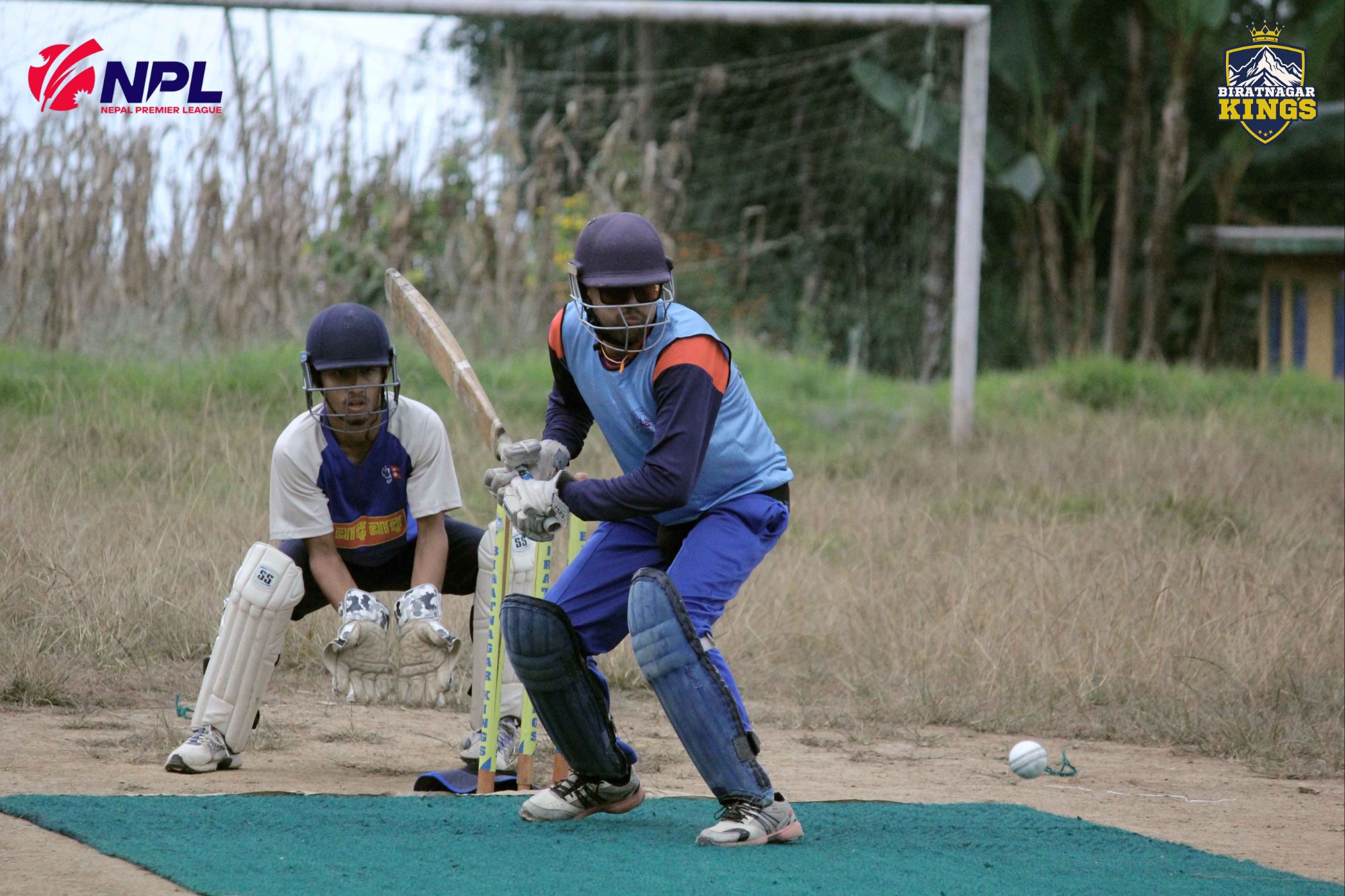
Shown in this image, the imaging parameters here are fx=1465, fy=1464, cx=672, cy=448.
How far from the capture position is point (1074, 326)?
17.5 meters

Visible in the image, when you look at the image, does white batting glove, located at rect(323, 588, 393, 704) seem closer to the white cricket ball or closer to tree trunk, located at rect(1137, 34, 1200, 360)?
the white cricket ball

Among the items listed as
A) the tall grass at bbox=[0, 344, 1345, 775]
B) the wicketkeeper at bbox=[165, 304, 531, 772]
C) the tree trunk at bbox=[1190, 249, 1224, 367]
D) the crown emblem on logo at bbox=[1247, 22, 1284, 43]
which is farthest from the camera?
the tree trunk at bbox=[1190, 249, 1224, 367]

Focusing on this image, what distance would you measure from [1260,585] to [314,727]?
454cm

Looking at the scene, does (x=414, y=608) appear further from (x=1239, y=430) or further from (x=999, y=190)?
(x=999, y=190)

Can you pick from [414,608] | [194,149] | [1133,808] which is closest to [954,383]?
[194,149]

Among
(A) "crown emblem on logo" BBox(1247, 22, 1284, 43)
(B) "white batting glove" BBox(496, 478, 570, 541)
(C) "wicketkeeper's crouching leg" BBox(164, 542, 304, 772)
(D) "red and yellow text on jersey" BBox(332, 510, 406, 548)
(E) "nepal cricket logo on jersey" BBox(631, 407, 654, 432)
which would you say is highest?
(A) "crown emblem on logo" BBox(1247, 22, 1284, 43)

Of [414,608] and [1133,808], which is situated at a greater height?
[414,608]

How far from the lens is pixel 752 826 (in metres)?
3.81

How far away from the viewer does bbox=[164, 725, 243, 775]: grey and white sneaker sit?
175 inches

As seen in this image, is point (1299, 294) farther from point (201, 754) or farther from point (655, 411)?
point (201, 754)

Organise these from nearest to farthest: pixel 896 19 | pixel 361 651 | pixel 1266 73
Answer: pixel 361 651 < pixel 896 19 < pixel 1266 73

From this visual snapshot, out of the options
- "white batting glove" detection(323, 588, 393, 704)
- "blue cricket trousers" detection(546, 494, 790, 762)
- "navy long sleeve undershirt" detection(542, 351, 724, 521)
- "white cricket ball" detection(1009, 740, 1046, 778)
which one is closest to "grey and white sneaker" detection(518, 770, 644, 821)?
"blue cricket trousers" detection(546, 494, 790, 762)

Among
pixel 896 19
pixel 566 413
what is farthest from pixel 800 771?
pixel 896 19

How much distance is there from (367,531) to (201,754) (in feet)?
2.79
